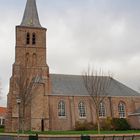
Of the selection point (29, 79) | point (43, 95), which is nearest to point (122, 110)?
point (43, 95)

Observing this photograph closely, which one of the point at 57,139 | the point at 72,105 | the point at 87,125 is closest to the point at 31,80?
the point at 72,105

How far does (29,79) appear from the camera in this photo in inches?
1884

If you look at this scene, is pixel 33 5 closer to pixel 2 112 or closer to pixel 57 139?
pixel 57 139

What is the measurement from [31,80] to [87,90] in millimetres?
10106

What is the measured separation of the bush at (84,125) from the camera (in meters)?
47.6

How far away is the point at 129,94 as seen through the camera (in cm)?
5481

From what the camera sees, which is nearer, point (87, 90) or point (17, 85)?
point (17, 85)

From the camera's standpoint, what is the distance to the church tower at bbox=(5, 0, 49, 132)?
45.1 meters

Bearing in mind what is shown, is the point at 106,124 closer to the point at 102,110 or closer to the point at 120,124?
the point at 120,124

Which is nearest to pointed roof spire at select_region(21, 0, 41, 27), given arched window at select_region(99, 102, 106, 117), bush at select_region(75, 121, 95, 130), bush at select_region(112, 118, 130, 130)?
arched window at select_region(99, 102, 106, 117)

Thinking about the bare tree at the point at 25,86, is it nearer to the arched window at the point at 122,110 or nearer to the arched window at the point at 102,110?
the arched window at the point at 102,110

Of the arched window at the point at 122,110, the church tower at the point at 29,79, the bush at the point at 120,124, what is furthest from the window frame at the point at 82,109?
the arched window at the point at 122,110

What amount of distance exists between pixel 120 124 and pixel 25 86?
17860 mm

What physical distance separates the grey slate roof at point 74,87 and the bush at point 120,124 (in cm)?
536
